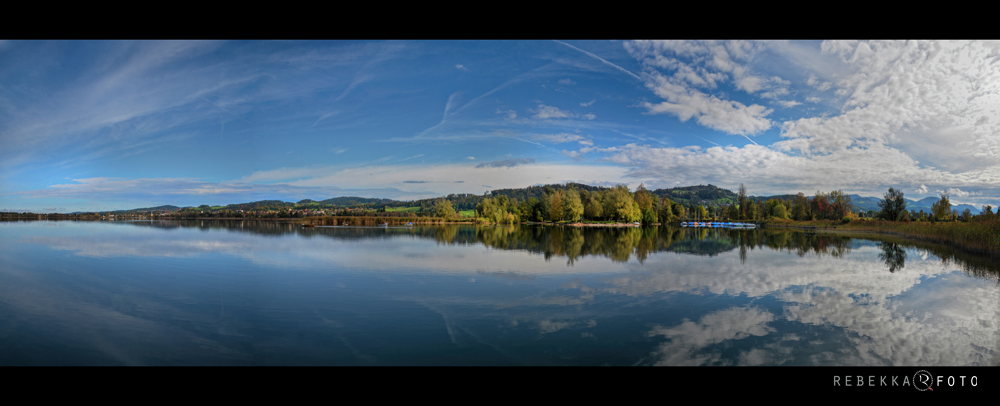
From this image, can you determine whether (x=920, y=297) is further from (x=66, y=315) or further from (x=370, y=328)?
(x=66, y=315)

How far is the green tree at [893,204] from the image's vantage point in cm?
5981

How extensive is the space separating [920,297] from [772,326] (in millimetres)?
7197

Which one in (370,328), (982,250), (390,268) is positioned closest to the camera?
(370,328)

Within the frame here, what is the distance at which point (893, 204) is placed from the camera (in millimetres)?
60688

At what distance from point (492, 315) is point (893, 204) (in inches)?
3095

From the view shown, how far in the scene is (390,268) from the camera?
16.8m
